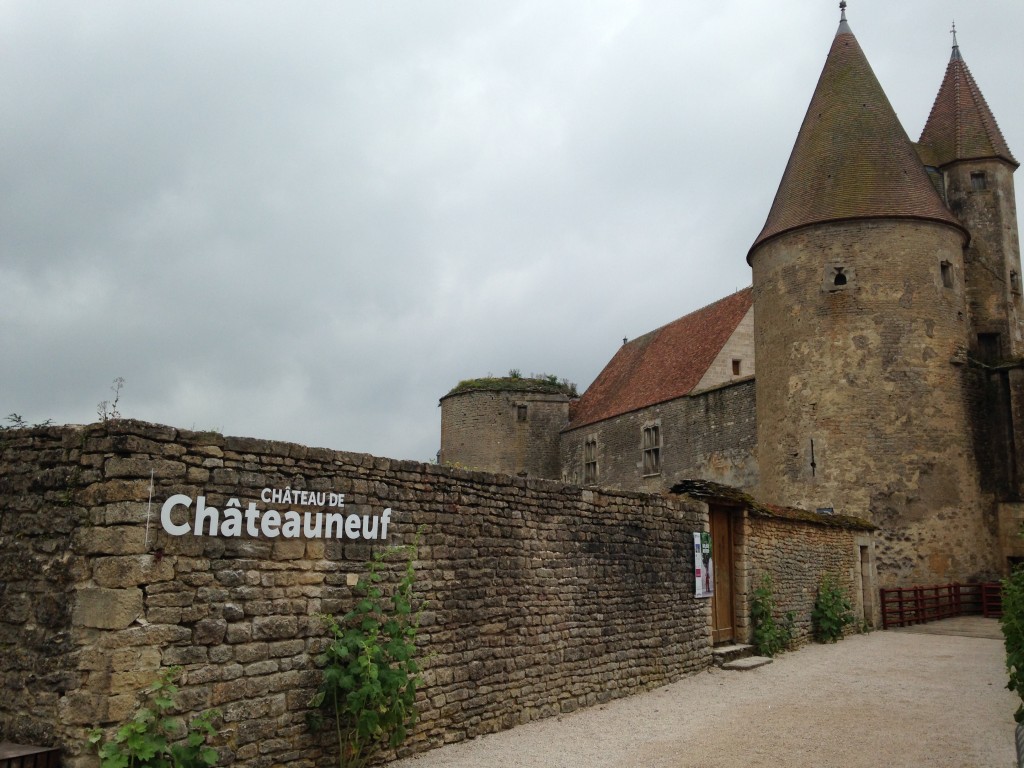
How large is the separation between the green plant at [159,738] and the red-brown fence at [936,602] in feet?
56.7

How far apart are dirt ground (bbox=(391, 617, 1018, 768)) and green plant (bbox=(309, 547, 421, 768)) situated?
579 millimetres

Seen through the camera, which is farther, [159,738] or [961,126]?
[961,126]

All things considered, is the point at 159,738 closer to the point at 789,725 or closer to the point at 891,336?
the point at 789,725

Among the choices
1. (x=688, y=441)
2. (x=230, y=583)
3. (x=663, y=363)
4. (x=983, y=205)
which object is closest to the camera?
(x=230, y=583)

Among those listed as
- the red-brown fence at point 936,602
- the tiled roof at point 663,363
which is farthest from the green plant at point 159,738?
the tiled roof at point 663,363

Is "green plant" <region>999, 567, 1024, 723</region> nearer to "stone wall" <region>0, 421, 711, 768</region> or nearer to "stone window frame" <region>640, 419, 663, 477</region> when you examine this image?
"stone wall" <region>0, 421, 711, 768</region>

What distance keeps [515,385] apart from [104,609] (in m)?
30.6

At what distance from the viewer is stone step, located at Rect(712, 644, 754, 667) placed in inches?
483

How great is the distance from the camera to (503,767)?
6.87m

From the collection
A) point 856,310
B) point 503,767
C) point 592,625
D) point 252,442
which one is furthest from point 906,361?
point 252,442

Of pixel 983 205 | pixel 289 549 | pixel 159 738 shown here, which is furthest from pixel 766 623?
pixel 983 205

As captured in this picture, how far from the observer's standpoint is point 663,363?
31.2 metres

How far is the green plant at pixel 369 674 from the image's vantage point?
624cm

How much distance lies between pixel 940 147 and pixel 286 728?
2454 cm
